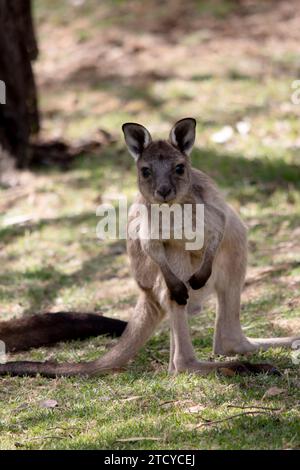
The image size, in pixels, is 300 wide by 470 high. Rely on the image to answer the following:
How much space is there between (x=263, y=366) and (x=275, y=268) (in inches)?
78.5

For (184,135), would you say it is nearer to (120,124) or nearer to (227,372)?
(227,372)

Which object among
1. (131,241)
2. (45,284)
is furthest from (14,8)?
(131,241)

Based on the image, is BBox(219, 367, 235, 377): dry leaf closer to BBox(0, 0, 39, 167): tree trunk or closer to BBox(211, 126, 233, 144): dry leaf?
BBox(211, 126, 233, 144): dry leaf

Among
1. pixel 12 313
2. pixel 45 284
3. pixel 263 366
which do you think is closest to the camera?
pixel 263 366

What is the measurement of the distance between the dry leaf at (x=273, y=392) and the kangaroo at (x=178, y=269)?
41 cm

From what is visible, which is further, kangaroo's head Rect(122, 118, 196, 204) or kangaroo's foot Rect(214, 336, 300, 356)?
kangaroo's foot Rect(214, 336, 300, 356)

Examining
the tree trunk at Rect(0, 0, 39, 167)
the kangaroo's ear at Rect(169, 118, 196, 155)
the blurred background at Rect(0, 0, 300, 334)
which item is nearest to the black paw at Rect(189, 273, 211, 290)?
the kangaroo's ear at Rect(169, 118, 196, 155)

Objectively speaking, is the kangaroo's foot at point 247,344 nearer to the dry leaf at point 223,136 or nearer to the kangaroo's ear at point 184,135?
the kangaroo's ear at point 184,135

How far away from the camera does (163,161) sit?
4.93m

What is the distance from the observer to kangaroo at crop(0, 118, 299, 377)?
4852 millimetres

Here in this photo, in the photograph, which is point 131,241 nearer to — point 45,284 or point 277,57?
point 45,284

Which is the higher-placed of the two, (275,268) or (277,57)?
(277,57)

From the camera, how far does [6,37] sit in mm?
8766

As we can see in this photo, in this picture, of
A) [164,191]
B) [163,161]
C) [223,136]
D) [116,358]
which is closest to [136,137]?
[163,161]
